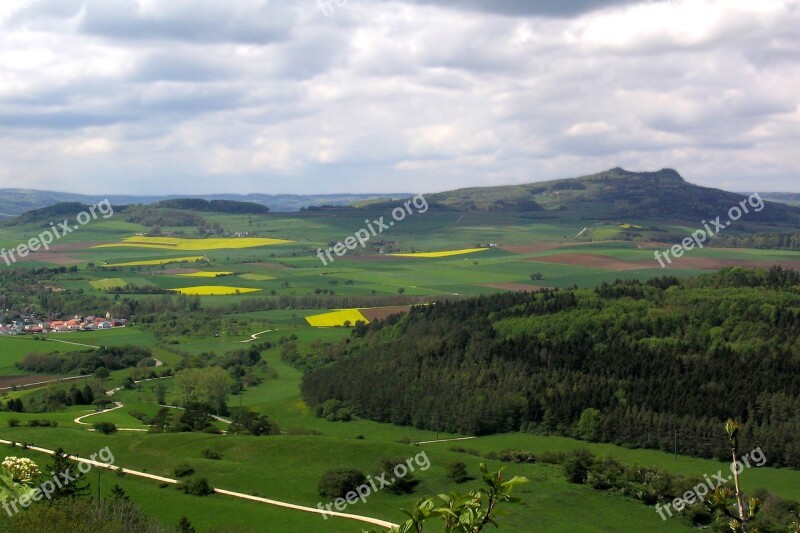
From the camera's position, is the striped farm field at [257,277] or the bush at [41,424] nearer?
the bush at [41,424]

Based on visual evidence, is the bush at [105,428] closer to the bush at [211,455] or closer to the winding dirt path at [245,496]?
the winding dirt path at [245,496]

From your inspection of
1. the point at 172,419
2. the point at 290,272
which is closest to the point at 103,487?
the point at 172,419

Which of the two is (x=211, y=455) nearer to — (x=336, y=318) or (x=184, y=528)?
(x=184, y=528)

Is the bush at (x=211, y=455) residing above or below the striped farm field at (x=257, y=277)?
below

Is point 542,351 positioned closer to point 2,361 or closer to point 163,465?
point 163,465

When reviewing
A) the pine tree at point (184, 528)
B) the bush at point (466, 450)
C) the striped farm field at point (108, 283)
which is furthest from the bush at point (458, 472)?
the striped farm field at point (108, 283)

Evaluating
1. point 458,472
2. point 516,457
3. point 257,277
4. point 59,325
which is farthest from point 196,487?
point 257,277
